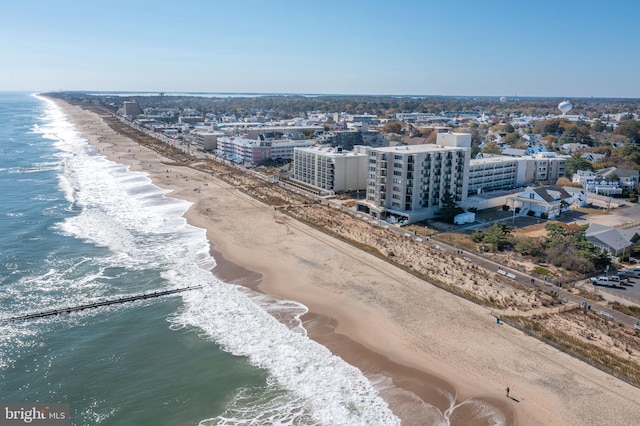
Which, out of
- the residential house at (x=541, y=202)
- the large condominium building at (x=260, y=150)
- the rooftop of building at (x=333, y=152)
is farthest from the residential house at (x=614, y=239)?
the large condominium building at (x=260, y=150)

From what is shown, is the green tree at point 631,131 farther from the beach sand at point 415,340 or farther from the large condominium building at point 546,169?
the beach sand at point 415,340

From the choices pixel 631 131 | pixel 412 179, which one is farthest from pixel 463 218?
pixel 631 131

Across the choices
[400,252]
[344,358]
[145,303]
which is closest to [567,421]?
[344,358]

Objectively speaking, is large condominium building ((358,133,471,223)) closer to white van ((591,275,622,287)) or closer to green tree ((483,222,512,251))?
green tree ((483,222,512,251))

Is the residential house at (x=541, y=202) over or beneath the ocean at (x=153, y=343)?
over

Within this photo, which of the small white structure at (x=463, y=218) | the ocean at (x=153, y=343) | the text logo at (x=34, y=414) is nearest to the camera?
the text logo at (x=34, y=414)

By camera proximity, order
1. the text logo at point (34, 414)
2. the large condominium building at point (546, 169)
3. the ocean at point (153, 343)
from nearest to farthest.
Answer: the text logo at point (34, 414) < the ocean at point (153, 343) < the large condominium building at point (546, 169)
